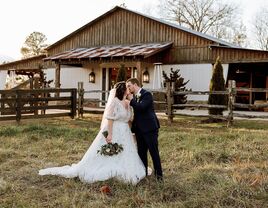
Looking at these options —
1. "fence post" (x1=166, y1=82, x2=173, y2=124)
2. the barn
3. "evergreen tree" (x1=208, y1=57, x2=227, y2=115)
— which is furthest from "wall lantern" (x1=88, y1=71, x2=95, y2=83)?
"evergreen tree" (x1=208, y1=57, x2=227, y2=115)

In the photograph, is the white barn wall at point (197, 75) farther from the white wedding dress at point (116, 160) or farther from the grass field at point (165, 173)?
the white wedding dress at point (116, 160)

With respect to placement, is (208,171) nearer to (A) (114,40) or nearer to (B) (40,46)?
(A) (114,40)

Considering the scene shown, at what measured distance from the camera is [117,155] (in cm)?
649

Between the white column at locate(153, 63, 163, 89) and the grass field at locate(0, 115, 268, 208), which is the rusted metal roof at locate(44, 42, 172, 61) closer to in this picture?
the white column at locate(153, 63, 163, 89)

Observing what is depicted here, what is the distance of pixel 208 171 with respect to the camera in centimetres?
720

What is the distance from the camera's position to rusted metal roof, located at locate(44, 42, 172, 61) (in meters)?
20.3

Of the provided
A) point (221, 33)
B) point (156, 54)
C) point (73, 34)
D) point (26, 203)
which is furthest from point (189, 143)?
point (221, 33)

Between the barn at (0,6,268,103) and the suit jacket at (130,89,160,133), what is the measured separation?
44.3 ft

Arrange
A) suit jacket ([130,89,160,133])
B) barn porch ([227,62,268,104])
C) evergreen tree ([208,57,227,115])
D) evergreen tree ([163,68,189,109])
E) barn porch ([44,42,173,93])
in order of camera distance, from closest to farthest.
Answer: suit jacket ([130,89,160,133])
evergreen tree ([208,57,227,115])
evergreen tree ([163,68,189,109])
barn porch ([44,42,173,93])
barn porch ([227,62,268,104])

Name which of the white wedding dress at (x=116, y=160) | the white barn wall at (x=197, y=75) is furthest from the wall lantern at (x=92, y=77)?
the white wedding dress at (x=116, y=160)

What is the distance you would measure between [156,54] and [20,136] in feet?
39.8

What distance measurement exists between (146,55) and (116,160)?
44.3 feet

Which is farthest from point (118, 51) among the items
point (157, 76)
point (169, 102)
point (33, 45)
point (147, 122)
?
point (33, 45)

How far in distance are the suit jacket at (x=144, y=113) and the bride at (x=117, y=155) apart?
293mm
